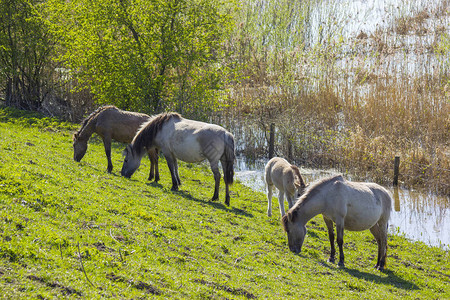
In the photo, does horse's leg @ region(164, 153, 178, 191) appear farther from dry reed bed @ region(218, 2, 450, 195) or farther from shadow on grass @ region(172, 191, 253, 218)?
dry reed bed @ region(218, 2, 450, 195)

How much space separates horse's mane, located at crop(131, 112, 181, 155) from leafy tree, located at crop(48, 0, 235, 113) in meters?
9.80

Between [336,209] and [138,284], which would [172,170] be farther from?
[138,284]

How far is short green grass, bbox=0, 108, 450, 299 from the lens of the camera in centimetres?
638

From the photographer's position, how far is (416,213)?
1780cm

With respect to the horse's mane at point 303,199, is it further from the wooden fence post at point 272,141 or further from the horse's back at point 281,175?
the wooden fence post at point 272,141

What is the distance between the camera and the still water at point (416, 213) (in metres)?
15.4

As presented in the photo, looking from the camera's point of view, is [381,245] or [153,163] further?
[153,163]

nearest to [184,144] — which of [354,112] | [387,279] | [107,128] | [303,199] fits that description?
[107,128]

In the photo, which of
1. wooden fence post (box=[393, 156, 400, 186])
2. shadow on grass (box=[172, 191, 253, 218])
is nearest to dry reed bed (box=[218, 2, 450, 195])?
wooden fence post (box=[393, 156, 400, 186])

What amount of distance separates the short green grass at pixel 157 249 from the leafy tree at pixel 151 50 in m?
11.0

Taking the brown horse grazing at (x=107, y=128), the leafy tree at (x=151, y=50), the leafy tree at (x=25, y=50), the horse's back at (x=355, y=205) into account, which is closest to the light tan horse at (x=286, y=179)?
the horse's back at (x=355, y=205)

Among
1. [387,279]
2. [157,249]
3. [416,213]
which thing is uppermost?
[157,249]

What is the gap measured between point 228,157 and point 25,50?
2206 cm

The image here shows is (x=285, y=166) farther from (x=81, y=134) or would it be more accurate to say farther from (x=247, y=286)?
(x=81, y=134)
